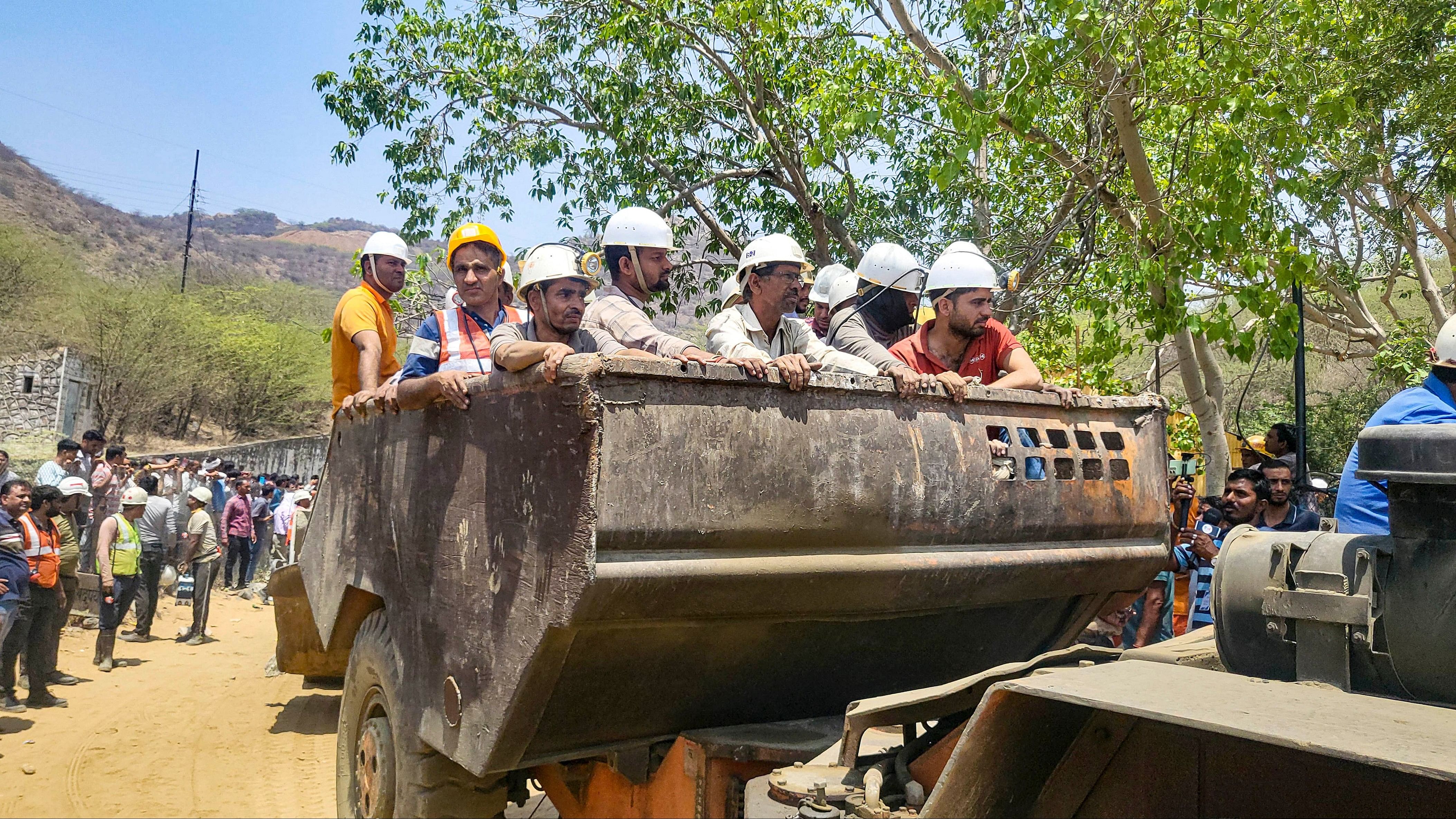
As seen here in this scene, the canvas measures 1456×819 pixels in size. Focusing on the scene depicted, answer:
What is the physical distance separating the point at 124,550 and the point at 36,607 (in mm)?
2186

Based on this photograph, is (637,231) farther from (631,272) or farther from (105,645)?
(105,645)

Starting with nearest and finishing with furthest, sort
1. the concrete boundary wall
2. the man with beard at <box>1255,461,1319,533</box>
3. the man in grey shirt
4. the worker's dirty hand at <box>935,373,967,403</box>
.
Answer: the worker's dirty hand at <box>935,373,967,403</box>, the man with beard at <box>1255,461,1319,533</box>, the man in grey shirt, the concrete boundary wall

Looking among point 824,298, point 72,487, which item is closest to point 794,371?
point 824,298

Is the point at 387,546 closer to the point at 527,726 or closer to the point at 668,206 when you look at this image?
the point at 527,726

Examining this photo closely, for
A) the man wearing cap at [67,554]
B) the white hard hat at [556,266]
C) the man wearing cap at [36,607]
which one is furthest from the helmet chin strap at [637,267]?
the man wearing cap at [67,554]

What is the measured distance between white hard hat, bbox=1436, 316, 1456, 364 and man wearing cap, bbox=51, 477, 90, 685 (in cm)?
987

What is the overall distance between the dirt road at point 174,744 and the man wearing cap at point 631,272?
3826mm

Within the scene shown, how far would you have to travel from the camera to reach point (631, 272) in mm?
4336

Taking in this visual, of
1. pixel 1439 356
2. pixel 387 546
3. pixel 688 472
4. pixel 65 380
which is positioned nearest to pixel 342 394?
pixel 387 546

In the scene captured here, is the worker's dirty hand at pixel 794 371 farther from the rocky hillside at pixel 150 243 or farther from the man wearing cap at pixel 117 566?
the rocky hillside at pixel 150 243

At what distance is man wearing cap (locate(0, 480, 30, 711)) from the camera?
8.36 m

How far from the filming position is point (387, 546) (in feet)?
13.4

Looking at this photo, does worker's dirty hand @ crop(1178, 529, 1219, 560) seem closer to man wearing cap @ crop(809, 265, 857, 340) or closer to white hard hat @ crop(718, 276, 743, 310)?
man wearing cap @ crop(809, 265, 857, 340)

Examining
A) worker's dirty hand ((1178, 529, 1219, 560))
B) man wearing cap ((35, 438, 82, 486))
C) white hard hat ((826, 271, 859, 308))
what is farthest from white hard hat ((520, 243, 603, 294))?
man wearing cap ((35, 438, 82, 486))
